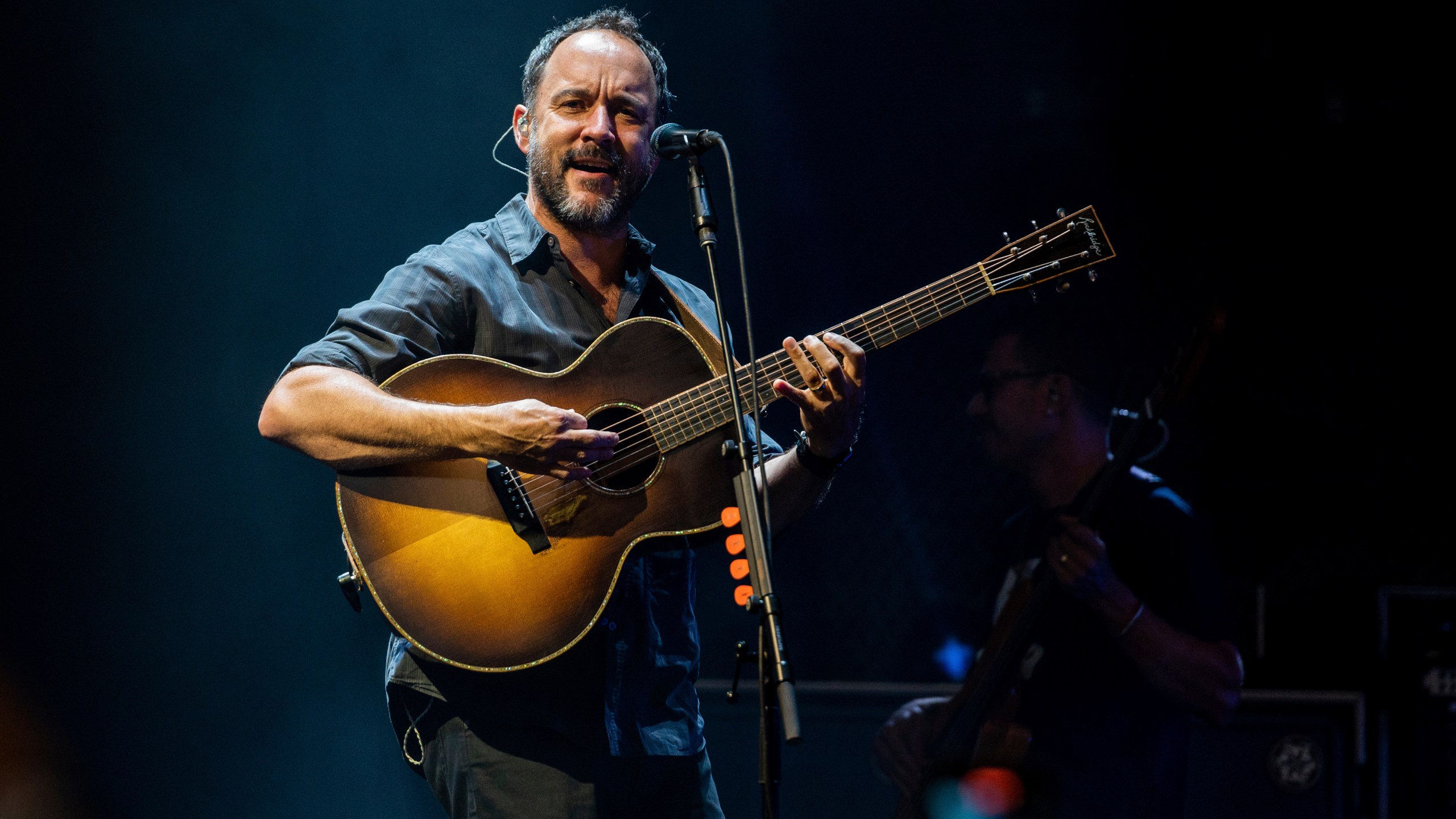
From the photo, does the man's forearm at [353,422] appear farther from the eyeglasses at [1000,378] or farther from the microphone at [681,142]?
the eyeglasses at [1000,378]

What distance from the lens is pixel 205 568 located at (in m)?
3.56

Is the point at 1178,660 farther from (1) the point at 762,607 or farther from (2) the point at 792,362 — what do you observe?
(1) the point at 762,607

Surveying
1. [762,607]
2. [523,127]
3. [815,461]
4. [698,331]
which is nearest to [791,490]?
[815,461]

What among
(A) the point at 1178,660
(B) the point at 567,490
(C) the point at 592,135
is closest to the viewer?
(B) the point at 567,490

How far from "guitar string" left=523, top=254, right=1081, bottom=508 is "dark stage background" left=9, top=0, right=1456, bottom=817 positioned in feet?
5.87

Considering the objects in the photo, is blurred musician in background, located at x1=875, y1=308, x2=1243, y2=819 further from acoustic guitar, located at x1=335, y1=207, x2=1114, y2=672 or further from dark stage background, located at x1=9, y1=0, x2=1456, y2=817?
acoustic guitar, located at x1=335, y1=207, x2=1114, y2=672

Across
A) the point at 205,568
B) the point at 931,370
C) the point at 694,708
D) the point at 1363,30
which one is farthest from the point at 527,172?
the point at 1363,30

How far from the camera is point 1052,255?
2443 millimetres

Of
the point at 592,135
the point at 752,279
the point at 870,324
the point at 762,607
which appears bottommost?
the point at 762,607

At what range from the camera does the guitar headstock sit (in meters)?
2.42

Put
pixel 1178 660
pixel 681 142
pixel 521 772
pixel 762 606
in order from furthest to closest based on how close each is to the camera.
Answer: pixel 1178 660, pixel 521 772, pixel 681 142, pixel 762 606

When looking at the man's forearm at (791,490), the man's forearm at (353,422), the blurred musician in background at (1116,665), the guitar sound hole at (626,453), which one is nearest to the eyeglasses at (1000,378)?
the blurred musician in background at (1116,665)

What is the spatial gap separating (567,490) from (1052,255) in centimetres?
119

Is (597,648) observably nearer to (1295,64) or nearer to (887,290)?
(887,290)
